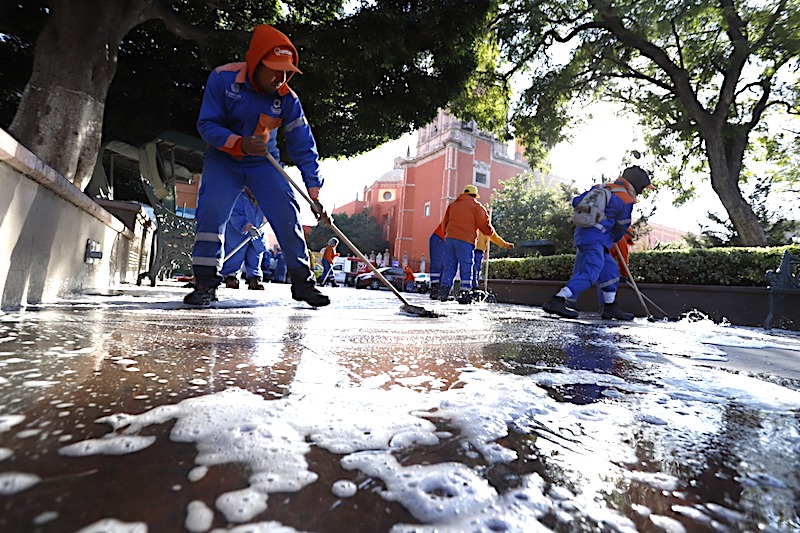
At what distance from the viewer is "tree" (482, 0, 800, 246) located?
8273mm

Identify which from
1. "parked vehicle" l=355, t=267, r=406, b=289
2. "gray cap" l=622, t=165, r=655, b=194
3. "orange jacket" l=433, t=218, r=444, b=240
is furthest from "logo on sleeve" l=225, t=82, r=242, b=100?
"parked vehicle" l=355, t=267, r=406, b=289

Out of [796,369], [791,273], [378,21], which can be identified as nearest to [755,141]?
[791,273]

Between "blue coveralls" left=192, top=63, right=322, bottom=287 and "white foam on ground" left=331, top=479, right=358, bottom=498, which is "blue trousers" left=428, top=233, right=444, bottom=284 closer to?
"blue coveralls" left=192, top=63, right=322, bottom=287

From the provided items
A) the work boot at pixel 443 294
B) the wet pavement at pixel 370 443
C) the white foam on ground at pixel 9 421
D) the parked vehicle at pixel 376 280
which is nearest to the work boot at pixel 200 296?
the wet pavement at pixel 370 443

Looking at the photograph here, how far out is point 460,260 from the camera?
233 inches

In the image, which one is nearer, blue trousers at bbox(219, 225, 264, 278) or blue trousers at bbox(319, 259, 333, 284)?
blue trousers at bbox(219, 225, 264, 278)

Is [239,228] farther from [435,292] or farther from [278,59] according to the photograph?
[435,292]

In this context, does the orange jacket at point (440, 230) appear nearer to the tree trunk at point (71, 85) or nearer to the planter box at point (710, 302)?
the planter box at point (710, 302)

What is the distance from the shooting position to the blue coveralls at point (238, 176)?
2803 mm

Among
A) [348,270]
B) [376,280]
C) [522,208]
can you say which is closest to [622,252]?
[376,280]

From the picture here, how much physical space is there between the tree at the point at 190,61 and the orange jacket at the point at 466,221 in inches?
63.6

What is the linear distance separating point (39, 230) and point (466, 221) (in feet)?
15.3

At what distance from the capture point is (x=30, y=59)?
6.56 metres

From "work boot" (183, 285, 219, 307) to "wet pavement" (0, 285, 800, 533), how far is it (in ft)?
5.16
